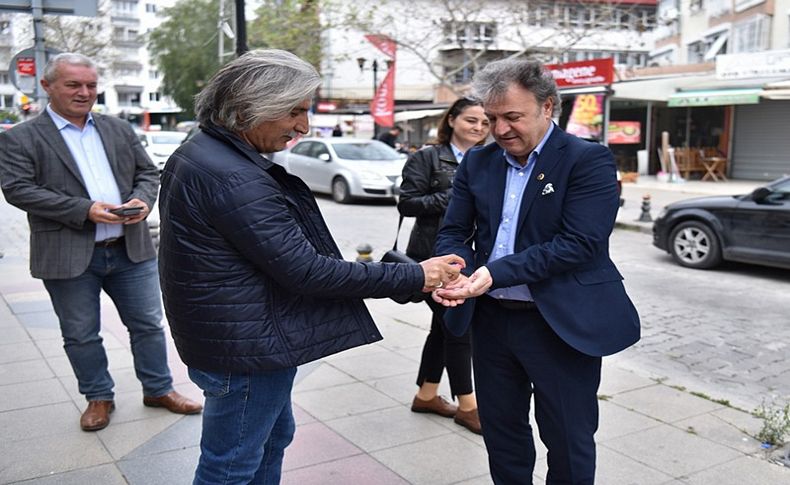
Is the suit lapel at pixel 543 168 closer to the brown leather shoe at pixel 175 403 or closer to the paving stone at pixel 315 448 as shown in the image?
the paving stone at pixel 315 448

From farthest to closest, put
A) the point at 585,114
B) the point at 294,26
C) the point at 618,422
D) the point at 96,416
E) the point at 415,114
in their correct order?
the point at 415,114
the point at 294,26
the point at 585,114
the point at 618,422
the point at 96,416

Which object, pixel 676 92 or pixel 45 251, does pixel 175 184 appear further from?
pixel 676 92

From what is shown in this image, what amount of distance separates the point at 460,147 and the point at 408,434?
1.62 metres

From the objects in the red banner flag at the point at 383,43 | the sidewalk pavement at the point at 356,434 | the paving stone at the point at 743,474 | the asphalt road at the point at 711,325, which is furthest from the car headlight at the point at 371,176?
the paving stone at the point at 743,474

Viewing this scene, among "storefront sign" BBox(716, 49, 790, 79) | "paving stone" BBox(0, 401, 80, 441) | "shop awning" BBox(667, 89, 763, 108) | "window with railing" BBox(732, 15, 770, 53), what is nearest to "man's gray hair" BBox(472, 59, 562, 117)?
"paving stone" BBox(0, 401, 80, 441)

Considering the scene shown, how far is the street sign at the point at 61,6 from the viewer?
21.1 feet

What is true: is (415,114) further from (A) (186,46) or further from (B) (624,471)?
(B) (624,471)

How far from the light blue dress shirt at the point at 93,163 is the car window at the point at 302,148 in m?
14.6

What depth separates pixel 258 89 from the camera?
86.6 inches

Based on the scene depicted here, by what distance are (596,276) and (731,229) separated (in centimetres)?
720

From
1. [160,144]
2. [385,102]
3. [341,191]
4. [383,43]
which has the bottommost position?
Result: [341,191]

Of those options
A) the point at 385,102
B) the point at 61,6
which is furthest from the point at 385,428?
the point at 385,102

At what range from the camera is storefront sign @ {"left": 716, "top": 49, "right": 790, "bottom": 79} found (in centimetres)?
1978

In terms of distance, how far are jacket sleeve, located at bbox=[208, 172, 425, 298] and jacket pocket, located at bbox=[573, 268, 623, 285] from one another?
74 cm
